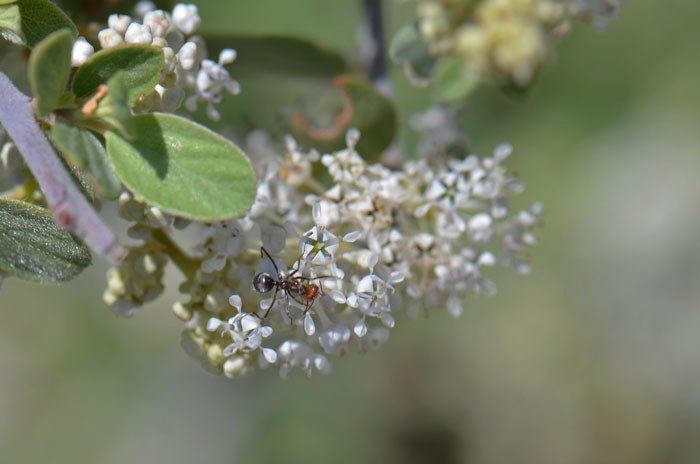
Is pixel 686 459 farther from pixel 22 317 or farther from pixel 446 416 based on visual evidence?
pixel 22 317

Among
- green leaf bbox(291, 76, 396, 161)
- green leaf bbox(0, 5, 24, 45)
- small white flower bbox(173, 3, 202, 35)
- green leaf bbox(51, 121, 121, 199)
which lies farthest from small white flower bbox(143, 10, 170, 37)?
green leaf bbox(291, 76, 396, 161)

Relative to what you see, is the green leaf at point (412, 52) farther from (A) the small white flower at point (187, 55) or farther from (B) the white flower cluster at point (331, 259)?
(A) the small white flower at point (187, 55)

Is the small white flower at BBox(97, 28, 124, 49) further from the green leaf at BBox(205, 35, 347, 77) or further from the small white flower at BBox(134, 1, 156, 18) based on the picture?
the green leaf at BBox(205, 35, 347, 77)

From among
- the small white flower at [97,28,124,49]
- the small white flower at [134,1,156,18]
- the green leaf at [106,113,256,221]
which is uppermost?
the small white flower at [97,28,124,49]

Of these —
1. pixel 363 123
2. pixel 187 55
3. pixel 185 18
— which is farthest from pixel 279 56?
pixel 187 55

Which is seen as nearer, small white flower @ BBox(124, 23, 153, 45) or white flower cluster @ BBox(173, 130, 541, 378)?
small white flower @ BBox(124, 23, 153, 45)

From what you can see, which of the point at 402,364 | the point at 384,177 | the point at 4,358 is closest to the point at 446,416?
the point at 402,364
